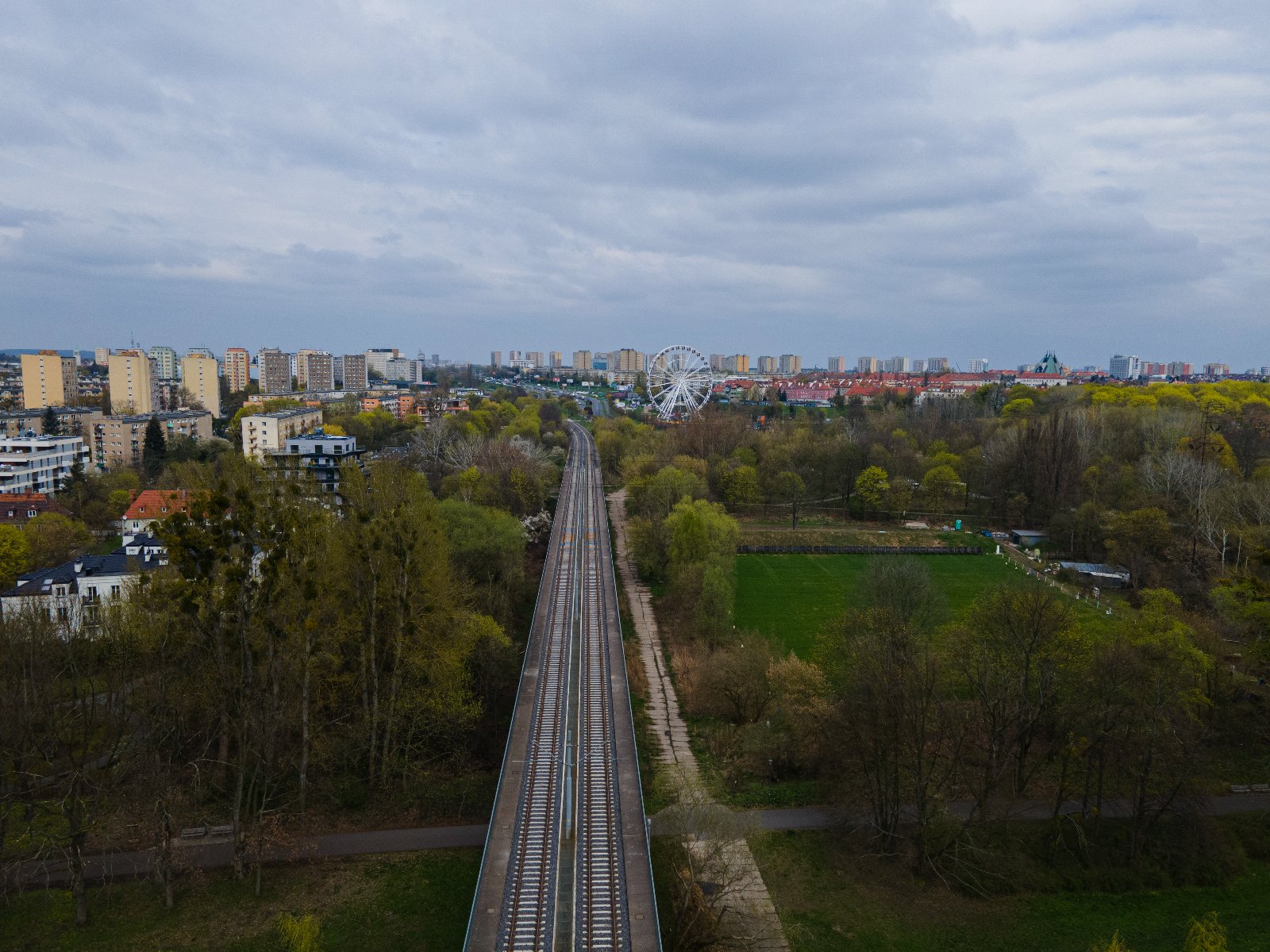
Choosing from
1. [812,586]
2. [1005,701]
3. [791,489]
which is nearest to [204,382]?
[791,489]

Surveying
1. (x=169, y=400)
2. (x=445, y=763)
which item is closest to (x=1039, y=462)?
(x=445, y=763)

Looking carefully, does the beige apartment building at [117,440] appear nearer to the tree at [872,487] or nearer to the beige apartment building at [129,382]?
the beige apartment building at [129,382]

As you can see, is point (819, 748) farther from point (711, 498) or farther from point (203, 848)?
point (711, 498)

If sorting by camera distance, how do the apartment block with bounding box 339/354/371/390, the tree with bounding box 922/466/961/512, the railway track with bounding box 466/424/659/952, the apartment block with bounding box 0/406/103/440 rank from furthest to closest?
the apartment block with bounding box 339/354/371/390 → the apartment block with bounding box 0/406/103/440 → the tree with bounding box 922/466/961/512 → the railway track with bounding box 466/424/659/952

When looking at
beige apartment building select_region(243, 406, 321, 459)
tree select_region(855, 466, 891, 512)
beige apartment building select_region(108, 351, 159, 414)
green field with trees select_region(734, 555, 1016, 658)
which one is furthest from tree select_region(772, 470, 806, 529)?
beige apartment building select_region(108, 351, 159, 414)

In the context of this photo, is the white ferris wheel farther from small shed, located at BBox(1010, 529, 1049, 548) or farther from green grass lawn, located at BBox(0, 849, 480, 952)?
green grass lawn, located at BBox(0, 849, 480, 952)

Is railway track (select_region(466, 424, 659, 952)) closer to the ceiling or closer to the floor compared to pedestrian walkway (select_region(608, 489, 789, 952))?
closer to the ceiling

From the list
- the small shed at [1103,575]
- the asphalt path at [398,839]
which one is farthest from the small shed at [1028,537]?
the asphalt path at [398,839]
